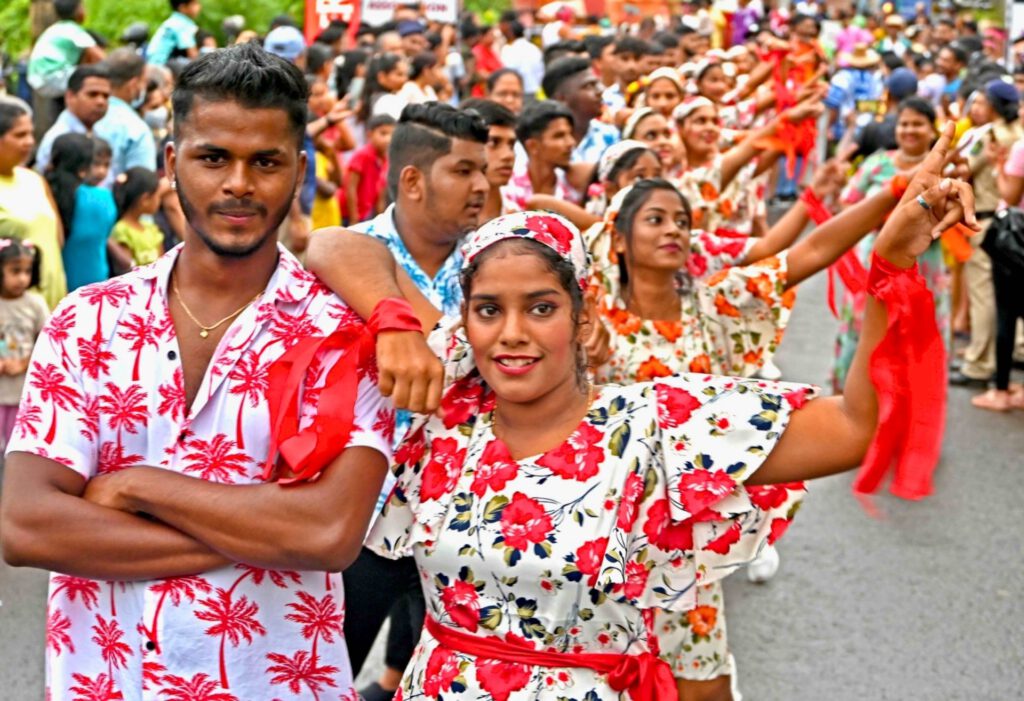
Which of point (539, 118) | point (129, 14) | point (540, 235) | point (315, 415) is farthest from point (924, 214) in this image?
point (129, 14)

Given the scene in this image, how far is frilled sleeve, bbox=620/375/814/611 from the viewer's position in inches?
120

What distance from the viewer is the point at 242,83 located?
2.75m

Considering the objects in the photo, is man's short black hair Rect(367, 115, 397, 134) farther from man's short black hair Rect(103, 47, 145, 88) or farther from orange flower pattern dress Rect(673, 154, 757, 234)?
orange flower pattern dress Rect(673, 154, 757, 234)

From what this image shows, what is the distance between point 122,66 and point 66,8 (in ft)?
4.17

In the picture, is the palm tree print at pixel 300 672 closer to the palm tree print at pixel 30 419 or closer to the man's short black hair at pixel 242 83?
the palm tree print at pixel 30 419

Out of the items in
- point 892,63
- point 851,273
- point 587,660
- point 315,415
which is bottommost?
point 587,660

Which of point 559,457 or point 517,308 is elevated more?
point 517,308

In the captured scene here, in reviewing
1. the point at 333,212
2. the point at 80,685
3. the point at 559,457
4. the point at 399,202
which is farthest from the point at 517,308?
the point at 333,212

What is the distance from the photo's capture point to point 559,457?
3.09m

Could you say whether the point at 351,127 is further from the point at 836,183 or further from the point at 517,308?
the point at 517,308

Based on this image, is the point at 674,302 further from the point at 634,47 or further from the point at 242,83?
the point at 634,47

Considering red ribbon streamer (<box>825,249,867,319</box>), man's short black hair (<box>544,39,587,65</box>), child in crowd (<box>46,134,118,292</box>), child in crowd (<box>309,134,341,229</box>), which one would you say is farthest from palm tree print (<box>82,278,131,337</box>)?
man's short black hair (<box>544,39,587,65</box>)

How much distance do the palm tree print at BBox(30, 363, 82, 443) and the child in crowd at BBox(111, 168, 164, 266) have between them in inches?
248

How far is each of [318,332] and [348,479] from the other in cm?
29
